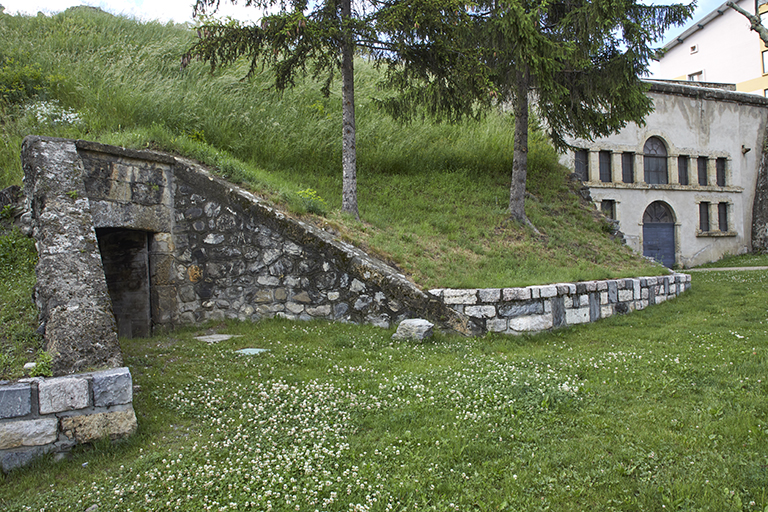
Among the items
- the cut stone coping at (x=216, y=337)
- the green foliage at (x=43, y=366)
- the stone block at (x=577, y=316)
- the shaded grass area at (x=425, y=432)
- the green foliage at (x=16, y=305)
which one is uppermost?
the green foliage at (x=16, y=305)

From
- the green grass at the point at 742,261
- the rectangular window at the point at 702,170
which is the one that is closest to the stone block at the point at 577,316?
the green grass at the point at 742,261

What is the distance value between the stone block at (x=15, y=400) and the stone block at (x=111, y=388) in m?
0.43

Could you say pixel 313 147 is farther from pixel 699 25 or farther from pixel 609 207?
pixel 699 25

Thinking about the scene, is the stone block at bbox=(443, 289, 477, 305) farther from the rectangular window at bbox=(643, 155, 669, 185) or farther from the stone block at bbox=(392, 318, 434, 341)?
the rectangular window at bbox=(643, 155, 669, 185)

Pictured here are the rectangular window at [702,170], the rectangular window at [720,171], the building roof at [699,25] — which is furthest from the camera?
the building roof at [699,25]

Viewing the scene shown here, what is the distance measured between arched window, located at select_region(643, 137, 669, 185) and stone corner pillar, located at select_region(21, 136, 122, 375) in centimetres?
2014

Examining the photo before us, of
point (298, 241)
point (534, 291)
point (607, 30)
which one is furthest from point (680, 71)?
point (298, 241)

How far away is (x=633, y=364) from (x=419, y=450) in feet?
11.7

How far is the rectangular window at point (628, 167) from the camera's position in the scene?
63.5 ft

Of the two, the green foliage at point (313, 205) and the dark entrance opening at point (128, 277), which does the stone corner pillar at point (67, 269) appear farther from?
the green foliage at point (313, 205)

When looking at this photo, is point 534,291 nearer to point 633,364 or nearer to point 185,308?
point 633,364

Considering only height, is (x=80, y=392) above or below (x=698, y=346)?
above

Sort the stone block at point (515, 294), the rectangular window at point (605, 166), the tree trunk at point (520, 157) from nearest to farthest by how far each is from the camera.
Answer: the stone block at point (515, 294), the tree trunk at point (520, 157), the rectangular window at point (605, 166)

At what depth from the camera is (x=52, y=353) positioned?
410cm
